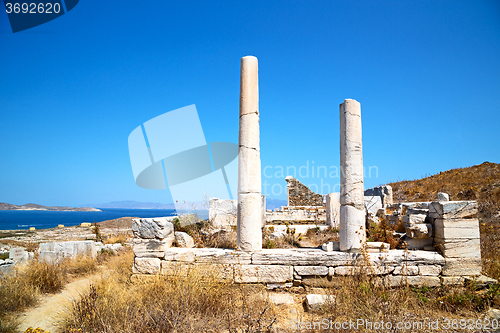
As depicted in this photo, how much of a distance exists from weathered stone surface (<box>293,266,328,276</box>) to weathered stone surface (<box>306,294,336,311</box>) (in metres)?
0.63

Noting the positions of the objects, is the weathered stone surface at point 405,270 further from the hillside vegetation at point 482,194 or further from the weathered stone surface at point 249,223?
the weathered stone surface at point 249,223

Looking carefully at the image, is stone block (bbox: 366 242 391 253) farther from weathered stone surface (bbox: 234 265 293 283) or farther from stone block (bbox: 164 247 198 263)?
stone block (bbox: 164 247 198 263)

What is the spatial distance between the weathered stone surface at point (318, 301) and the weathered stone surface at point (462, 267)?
268 cm

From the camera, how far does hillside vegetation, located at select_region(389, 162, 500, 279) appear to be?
758 centimetres

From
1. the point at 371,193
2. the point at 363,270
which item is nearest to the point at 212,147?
the point at 363,270

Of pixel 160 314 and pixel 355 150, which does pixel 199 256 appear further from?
pixel 355 150

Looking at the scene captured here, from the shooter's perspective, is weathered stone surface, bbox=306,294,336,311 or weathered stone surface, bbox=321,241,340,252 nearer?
weathered stone surface, bbox=306,294,336,311

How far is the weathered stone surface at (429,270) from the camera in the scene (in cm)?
576

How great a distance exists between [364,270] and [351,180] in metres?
1.93

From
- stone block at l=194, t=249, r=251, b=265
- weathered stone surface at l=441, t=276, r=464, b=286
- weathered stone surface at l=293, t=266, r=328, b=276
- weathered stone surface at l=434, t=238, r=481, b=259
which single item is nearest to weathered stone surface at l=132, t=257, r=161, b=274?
stone block at l=194, t=249, r=251, b=265

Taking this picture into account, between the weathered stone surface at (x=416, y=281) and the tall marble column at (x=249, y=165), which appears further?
the tall marble column at (x=249, y=165)

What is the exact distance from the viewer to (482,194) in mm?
15148

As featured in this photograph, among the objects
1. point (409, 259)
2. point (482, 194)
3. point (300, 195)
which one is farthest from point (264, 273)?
point (300, 195)

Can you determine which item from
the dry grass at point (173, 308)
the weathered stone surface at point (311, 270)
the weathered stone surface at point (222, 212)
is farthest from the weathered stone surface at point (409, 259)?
the weathered stone surface at point (222, 212)
